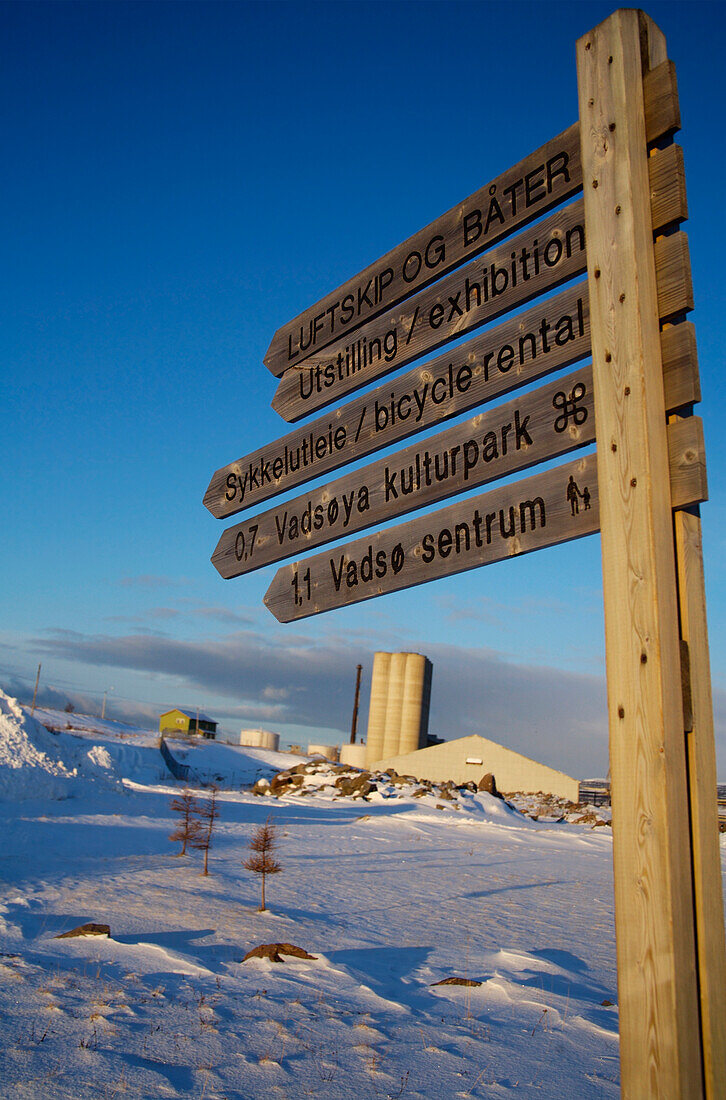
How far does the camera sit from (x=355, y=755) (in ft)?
171

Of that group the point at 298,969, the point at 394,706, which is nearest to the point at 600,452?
the point at 298,969

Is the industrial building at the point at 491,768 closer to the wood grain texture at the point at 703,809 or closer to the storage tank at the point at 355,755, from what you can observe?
the storage tank at the point at 355,755

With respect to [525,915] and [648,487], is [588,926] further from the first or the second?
[648,487]

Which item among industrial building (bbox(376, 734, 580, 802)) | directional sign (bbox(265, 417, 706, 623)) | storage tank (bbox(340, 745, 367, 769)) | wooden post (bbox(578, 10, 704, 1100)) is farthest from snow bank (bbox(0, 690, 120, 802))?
storage tank (bbox(340, 745, 367, 769))

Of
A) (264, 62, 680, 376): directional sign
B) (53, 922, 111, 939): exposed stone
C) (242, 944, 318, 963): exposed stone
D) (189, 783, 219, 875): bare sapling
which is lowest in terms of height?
(242, 944, 318, 963): exposed stone

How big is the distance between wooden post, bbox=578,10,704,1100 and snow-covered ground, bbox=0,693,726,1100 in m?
2.72

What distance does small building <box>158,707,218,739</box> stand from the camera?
2418 inches

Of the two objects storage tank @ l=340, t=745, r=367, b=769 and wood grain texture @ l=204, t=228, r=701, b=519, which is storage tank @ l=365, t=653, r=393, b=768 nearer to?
storage tank @ l=340, t=745, r=367, b=769

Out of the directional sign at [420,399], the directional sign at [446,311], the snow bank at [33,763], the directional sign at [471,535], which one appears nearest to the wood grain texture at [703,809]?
the directional sign at [471,535]

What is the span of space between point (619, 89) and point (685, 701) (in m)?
1.94

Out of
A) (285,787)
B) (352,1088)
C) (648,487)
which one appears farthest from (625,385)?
(285,787)

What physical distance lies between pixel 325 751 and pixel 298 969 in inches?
2118

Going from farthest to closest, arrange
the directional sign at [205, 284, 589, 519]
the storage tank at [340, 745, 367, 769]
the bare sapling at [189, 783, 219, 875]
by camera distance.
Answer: the storage tank at [340, 745, 367, 769] < the bare sapling at [189, 783, 219, 875] < the directional sign at [205, 284, 589, 519]

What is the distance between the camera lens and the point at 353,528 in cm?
332
